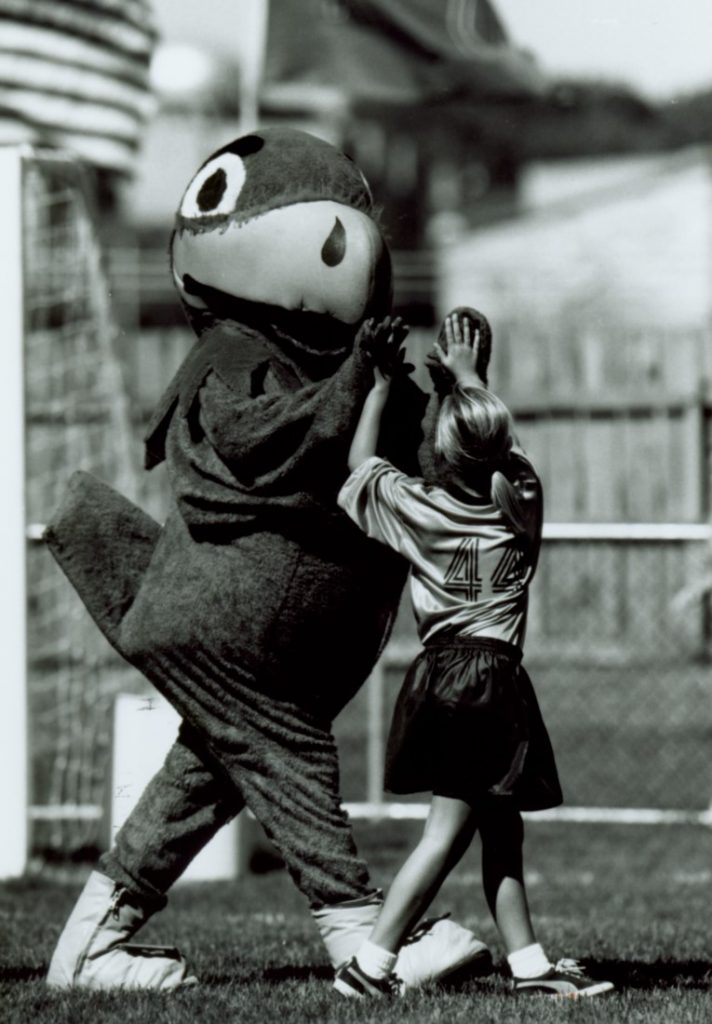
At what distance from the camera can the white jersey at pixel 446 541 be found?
4.51 meters

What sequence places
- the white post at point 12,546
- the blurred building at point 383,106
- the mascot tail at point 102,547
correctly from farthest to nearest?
1. the blurred building at point 383,106
2. the white post at point 12,546
3. the mascot tail at point 102,547

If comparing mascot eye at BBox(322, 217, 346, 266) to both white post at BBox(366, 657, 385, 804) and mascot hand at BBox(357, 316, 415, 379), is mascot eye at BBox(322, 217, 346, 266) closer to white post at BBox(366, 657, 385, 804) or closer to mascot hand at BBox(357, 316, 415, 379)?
mascot hand at BBox(357, 316, 415, 379)

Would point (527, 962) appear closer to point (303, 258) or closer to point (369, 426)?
point (369, 426)

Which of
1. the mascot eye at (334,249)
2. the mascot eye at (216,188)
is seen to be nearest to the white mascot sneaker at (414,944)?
the mascot eye at (334,249)

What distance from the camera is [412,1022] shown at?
4.26 metres

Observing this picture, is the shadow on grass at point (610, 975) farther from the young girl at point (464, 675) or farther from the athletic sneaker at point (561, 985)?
the young girl at point (464, 675)

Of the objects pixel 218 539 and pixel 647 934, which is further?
pixel 647 934

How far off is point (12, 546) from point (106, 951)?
2.58 metres

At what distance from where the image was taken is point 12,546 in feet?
23.6

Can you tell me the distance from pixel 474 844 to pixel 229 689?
13.8 ft

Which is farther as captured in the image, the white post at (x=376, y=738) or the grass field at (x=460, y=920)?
the white post at (x=376, y=738)

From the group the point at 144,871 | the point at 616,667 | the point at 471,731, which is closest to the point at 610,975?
the point at 471,731

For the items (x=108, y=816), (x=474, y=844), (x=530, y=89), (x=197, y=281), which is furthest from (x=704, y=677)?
(x=530, y=89)

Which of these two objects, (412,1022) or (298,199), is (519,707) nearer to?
(412,1022)
